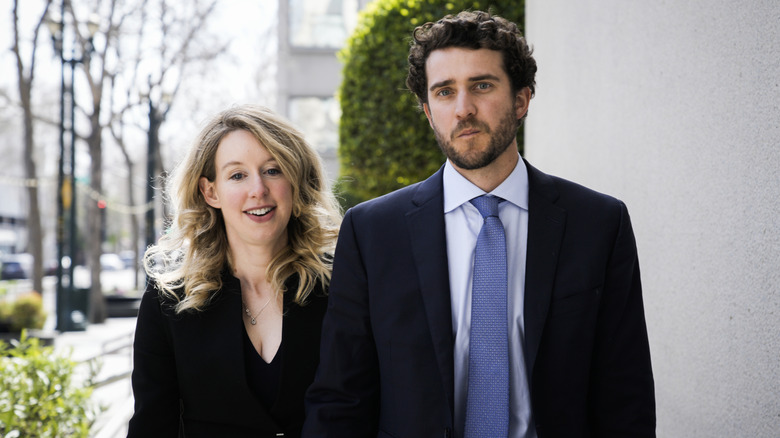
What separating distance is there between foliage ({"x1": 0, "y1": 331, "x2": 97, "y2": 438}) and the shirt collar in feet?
10.9

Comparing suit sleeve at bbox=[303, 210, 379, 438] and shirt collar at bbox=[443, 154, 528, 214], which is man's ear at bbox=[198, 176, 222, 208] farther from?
shirt collar at bbox=[443, 154, 528, 214]

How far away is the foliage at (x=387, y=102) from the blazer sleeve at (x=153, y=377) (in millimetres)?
3905

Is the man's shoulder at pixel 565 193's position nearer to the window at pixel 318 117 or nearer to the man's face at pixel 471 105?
the man's face at pixel 471 105

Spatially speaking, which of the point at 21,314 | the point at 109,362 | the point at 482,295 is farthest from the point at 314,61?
the point at 482,295

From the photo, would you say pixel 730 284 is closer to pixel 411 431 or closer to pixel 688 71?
pixel 688 71

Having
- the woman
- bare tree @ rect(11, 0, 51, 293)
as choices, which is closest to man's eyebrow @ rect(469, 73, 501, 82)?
the woman

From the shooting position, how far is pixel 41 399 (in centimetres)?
471

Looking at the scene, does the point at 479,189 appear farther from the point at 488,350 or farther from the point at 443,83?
the point at 488,350

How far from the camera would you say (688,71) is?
11.1 ft

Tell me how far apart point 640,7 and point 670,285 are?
5.18 feet

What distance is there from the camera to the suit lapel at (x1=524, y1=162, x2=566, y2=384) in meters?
2.34

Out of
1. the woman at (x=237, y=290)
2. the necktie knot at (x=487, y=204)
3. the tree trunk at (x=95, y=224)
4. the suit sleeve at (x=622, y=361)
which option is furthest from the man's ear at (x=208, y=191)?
the tree trunk at (x=95, y=224)

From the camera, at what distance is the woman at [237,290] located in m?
3.11

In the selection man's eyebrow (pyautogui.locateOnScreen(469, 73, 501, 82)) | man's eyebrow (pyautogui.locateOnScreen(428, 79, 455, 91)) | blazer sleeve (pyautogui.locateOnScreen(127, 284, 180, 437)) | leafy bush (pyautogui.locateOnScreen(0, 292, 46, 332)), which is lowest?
leafy bush (pyautogui.locateOnScreen(0, 292, 46, 332))
